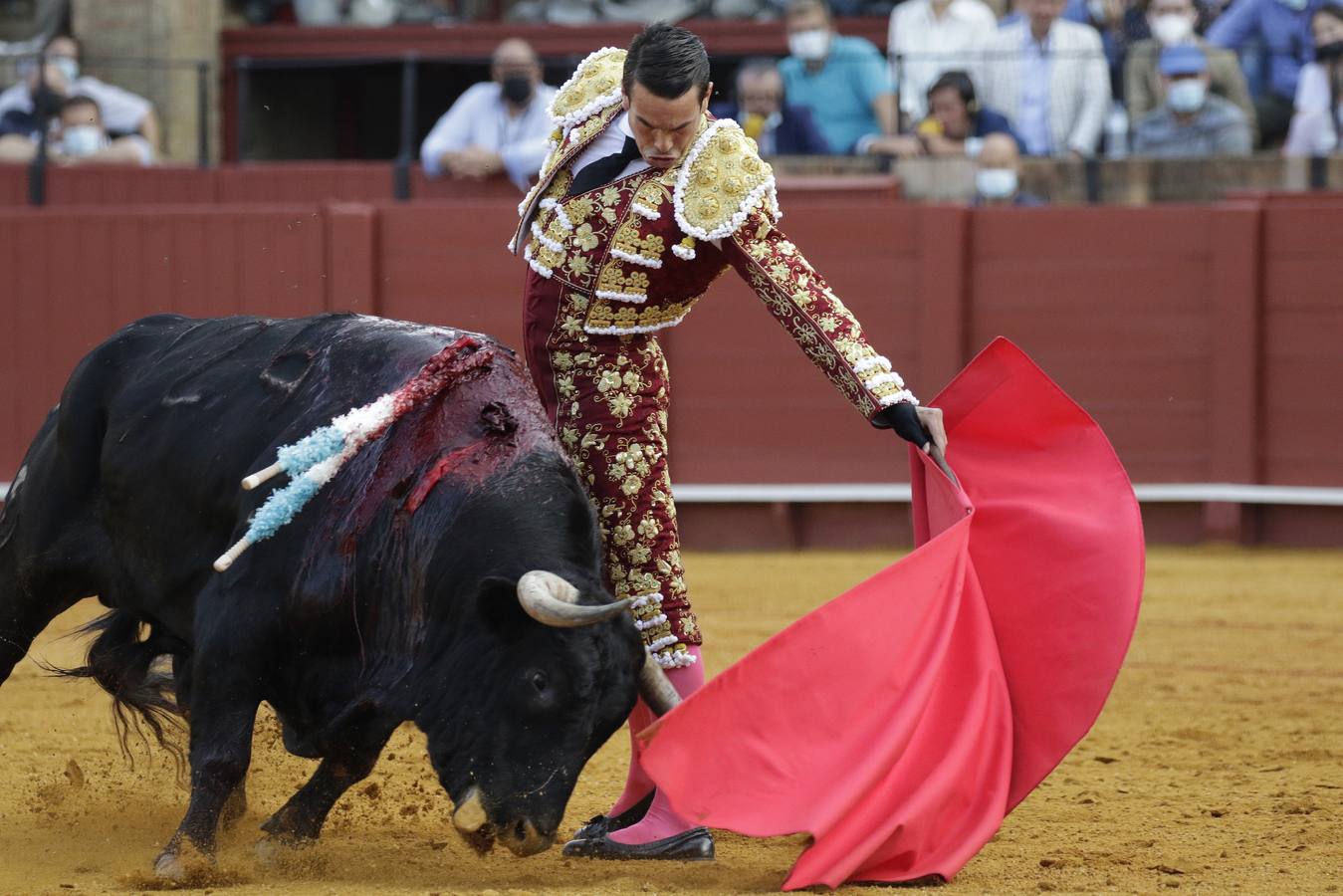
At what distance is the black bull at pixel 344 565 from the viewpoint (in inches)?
108

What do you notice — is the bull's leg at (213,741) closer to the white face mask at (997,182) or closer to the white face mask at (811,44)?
the white face mask at (997,182)

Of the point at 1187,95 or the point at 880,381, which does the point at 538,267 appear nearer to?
the point at 880,381

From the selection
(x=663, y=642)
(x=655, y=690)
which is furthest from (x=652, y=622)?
(x=655, y=690)

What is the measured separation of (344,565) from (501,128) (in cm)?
541

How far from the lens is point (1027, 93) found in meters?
8.02

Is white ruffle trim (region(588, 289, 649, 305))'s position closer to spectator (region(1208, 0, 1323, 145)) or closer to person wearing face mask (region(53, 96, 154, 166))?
spectator (region(1208, 0, 1323, 145))

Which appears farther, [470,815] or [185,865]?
[185,865]

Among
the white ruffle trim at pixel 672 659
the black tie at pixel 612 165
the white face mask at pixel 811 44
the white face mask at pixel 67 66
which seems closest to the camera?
the black tie at pixel 612 165

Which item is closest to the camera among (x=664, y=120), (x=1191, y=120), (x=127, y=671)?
(x=664, y=120)

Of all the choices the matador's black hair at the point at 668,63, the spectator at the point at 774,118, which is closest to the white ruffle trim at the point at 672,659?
the matador's black hair at the point at 668,63

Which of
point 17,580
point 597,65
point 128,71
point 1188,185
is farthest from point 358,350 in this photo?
point 128,71

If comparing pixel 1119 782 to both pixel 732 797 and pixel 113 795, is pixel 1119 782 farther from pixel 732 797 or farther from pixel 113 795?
pixel 113 795

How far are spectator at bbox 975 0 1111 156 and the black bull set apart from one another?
207 inches

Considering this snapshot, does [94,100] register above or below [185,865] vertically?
above
